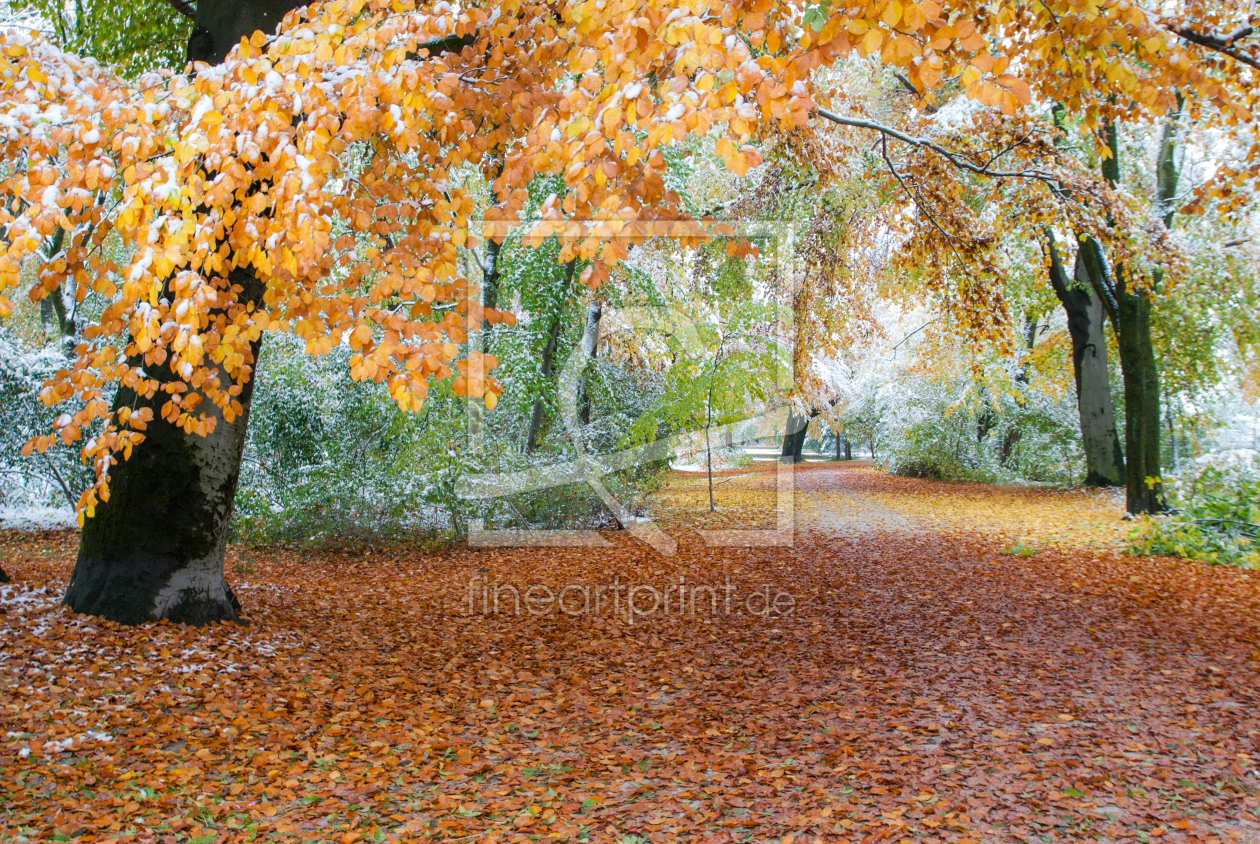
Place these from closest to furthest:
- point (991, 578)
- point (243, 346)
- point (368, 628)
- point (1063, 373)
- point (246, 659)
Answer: point (243, 346), point (246, 659), point (368, 628), point (991, 578), point (1063, 373)

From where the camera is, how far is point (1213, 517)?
7891mm

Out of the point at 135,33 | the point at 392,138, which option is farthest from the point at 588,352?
the point at 392,138

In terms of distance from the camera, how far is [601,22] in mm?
2451

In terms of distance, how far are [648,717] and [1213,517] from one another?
712 centimetres

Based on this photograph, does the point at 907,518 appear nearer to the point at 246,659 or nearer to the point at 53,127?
the point at 246,659

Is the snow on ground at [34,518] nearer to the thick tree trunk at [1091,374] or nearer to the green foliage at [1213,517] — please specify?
the green foliage at [1213,517]

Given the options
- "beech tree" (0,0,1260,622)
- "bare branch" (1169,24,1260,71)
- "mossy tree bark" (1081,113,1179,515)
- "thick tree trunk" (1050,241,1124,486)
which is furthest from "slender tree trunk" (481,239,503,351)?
"thick tree trunk" (1050,241,1124,486)

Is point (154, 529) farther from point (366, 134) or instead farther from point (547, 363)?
point (547, 363)

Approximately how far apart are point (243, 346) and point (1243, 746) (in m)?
4.49

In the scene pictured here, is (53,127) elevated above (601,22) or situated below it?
below

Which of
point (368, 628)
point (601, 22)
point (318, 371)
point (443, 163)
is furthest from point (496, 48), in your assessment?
point (318, 371)

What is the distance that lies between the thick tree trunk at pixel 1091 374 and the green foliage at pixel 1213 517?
227 inches

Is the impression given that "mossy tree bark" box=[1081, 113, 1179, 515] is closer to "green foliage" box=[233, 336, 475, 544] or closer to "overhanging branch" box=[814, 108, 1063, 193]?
"overhanging branch" box=[814, 108, 1063, 193]

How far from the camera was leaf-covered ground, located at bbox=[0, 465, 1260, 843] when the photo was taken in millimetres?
2783
